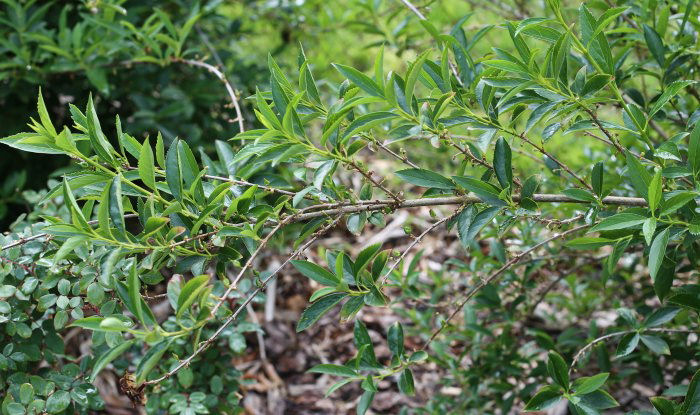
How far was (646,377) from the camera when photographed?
2447 millimetres

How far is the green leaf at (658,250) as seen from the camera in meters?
1.23

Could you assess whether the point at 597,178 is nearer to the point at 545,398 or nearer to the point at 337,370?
the point at 545,398

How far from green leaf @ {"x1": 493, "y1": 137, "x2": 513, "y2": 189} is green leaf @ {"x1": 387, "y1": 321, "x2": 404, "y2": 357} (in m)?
0.46

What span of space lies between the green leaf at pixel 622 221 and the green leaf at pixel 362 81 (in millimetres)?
488

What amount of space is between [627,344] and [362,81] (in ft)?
3.03

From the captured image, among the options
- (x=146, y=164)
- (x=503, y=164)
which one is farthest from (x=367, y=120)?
(x=146, y=164)

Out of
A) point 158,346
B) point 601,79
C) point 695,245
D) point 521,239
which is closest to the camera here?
point 158,346

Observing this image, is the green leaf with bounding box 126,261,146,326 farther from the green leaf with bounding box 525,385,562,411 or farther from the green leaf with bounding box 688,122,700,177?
the green leaf with bounding box 688,122,700,177

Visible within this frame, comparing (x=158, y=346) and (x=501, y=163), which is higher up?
(x=501, y=163)

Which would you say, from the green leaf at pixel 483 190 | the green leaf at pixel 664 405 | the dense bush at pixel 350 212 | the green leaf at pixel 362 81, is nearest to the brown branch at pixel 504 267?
the dense bush at pixel 350 212

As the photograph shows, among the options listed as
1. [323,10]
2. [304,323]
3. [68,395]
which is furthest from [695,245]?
[323,10]

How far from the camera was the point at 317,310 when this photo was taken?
1380mm

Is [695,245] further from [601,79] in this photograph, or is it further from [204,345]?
[204,345]

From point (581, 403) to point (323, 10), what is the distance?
96.0 inches
